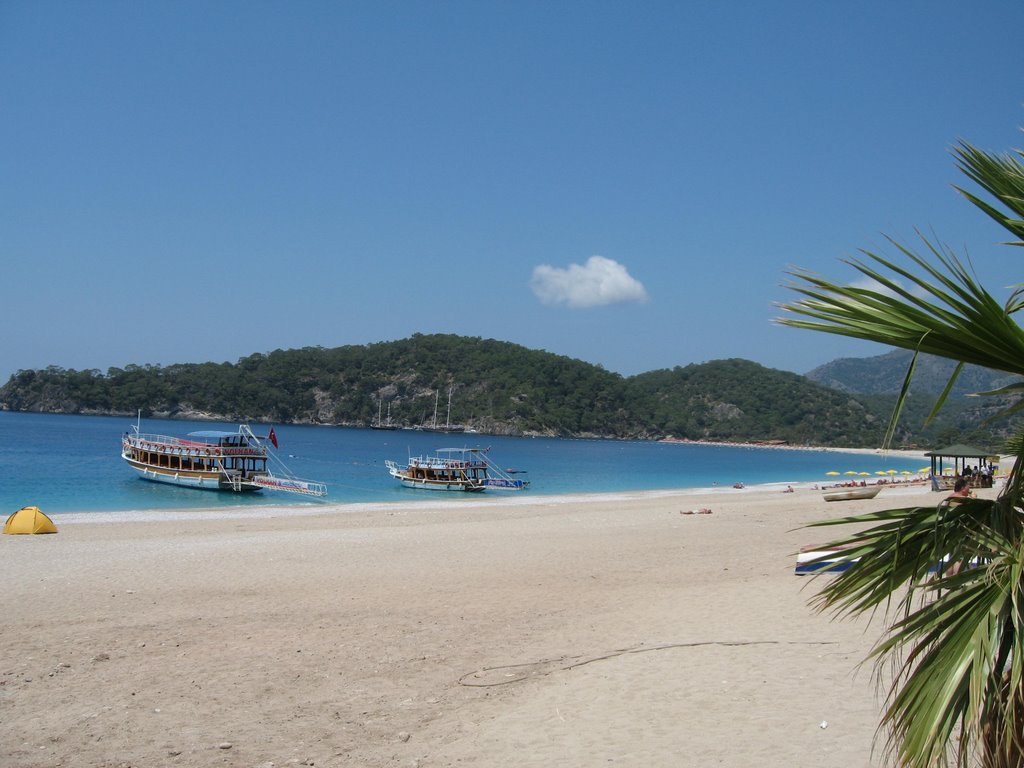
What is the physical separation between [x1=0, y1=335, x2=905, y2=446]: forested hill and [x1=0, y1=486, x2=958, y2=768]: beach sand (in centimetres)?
14770

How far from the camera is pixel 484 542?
1891 centimetres

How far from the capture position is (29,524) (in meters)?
19.5

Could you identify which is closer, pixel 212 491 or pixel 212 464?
pixel 212 491

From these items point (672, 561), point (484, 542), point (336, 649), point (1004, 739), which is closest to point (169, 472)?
point (484, 542)

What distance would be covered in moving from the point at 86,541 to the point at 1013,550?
19.5 m

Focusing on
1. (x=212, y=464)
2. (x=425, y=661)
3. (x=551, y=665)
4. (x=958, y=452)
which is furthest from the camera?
(x=212, y=464)

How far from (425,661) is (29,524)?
15192 mm

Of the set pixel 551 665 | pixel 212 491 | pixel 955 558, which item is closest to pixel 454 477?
pixel 212 491

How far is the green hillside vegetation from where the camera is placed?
15650 cm

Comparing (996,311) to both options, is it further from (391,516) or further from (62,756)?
(391,516)

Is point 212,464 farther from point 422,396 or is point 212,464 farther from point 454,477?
point 422,396

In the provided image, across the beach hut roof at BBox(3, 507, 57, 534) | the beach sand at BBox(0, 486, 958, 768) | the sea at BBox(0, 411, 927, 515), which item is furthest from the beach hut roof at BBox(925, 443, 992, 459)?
the beach hut roof at BBox(3, 507, 57, 534)

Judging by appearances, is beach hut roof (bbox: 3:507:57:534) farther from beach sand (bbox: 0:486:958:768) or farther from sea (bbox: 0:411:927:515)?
sea (bbox: 0:411:927:515)

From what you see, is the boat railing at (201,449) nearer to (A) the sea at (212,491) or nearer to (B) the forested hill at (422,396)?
(A) the sea at (212,491)
